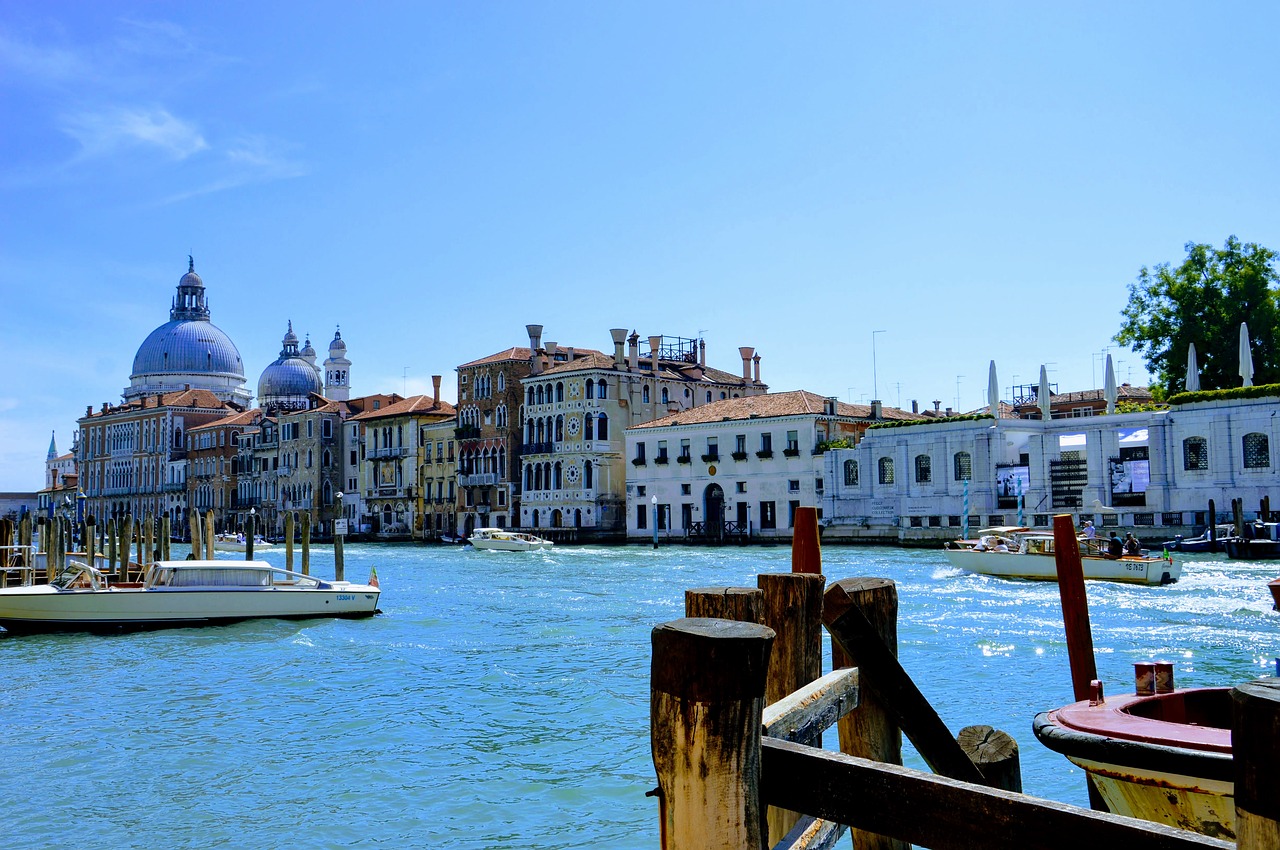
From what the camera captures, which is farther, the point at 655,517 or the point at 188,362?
the point at 188,362

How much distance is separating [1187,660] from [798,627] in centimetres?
1129

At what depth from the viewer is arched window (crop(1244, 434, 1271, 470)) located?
3417 cm

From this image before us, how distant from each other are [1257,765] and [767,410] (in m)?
45.8

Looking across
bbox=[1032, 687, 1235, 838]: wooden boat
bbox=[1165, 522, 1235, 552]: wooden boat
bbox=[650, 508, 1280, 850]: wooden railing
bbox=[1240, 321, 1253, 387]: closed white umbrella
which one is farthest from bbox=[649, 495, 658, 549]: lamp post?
bbox=[650, 508, 1280, 850]: wooden railing

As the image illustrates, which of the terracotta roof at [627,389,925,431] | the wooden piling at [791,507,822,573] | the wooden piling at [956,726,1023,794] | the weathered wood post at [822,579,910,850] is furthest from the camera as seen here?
the terracotta roof at [627,389,925,431]

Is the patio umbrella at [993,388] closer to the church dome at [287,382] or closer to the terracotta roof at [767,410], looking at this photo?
the terracotta roof at [767,410]

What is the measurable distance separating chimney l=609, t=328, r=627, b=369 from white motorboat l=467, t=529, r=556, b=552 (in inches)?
366

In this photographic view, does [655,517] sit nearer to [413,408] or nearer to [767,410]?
[767,410]

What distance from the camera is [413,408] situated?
64125 millimetres

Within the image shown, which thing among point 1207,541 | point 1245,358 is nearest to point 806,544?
point 1207,541

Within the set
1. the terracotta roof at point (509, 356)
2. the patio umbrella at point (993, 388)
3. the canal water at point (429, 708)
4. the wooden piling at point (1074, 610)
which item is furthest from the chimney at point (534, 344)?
the wooden piling at point (1074, 610)

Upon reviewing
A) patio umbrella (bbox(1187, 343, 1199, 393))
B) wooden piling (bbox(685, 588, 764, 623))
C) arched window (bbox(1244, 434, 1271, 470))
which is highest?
patio umbrella (bbox(1187, 343, 1199, 393))

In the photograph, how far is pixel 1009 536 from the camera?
26875mm

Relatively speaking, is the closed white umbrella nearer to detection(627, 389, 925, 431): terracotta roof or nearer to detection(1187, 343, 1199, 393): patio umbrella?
detection(1187, 343, 1199, 393): patio umbrella
